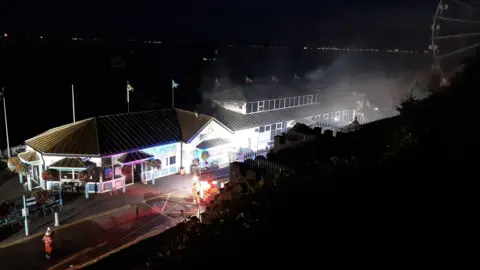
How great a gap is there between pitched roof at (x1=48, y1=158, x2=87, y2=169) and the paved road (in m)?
4.05

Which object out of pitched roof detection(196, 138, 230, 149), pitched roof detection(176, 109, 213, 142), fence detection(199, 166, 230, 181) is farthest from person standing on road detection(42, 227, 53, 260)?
pitched roof detection(196, 138, 230, 149)

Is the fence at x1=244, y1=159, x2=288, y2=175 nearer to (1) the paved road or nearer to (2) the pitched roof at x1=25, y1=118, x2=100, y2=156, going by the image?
(1) the paved road

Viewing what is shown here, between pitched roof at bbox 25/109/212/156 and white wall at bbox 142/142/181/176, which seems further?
white wall at bbox 142/142/181/176

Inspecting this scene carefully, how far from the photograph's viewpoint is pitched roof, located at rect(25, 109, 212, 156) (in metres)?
24.1

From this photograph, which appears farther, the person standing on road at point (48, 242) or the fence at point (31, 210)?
the fence at point (31, 210)

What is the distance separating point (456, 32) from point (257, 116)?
16575 millimetres

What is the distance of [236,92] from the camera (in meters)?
35.2

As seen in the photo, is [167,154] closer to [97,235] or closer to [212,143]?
[212,143]

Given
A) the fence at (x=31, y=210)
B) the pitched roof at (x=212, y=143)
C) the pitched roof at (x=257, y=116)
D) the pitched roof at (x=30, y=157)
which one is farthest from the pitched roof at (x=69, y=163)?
the pitched roof at (x=257, y=116)

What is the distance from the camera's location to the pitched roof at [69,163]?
23141 millimetres

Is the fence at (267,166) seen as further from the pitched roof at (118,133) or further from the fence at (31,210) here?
the fence at (31,210)

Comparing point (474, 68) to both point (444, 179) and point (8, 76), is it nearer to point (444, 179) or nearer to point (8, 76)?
point (444, 179)

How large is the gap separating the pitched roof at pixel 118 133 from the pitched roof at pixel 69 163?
0.42m

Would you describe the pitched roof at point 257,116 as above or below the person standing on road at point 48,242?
above
